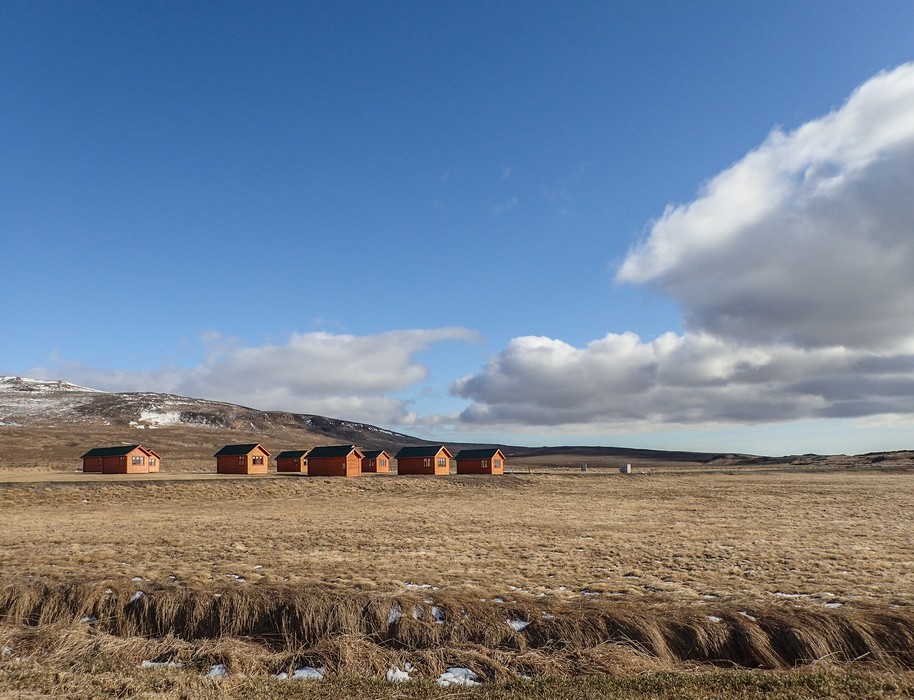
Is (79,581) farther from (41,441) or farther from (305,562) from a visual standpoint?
(41,441)

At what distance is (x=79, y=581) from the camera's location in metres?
16.8

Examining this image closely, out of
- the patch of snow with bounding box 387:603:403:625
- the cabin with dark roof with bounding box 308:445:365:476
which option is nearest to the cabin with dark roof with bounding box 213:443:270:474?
the cabin with dark roof with bounding box 308:445:365:476

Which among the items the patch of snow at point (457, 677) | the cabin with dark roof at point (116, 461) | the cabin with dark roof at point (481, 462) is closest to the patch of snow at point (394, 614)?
the patch of snow at point (457, 677)

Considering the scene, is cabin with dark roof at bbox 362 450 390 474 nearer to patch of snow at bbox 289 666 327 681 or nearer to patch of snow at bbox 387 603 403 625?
patch of snow at bbox 387 603 403 625

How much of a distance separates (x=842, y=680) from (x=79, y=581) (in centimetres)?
1824

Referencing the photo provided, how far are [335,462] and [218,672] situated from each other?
7466cm

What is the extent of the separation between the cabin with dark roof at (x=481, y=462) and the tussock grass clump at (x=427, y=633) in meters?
77.1

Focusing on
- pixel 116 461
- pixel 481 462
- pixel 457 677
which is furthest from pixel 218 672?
pixel 116 461

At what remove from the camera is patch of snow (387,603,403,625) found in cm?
1408

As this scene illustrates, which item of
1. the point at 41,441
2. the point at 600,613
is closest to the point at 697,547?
the point at 600,613

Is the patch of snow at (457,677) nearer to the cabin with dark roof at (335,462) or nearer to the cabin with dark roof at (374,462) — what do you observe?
the cabin with dark roof at (335,462)

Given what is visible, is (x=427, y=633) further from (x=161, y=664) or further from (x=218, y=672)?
(x=161, y=664)

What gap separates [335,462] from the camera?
84.9 m

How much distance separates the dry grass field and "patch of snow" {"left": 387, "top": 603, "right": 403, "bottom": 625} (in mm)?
55
